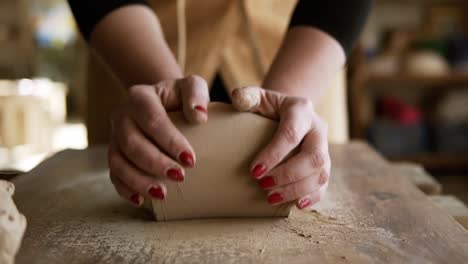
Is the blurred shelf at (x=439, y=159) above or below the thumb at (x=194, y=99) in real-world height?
below

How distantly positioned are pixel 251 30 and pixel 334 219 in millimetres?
445

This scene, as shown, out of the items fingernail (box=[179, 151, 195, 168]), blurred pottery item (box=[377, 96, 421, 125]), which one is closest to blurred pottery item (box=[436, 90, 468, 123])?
blurred pottery item (box=[377, 96, 421, 125])

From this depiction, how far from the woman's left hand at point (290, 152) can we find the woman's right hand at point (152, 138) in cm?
5

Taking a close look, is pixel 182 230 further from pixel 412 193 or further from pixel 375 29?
pixel 375 29

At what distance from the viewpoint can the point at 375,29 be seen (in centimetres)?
270

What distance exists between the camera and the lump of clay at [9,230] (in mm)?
397

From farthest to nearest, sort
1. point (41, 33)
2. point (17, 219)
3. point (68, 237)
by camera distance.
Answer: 1. point (41, 33)
2. point (68, 237)
3. point (17, 219)

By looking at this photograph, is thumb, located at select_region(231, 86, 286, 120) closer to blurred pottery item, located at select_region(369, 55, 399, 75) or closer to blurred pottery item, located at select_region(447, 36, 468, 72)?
blurred pottery item, located at select_region(369, 55, 399, 75)

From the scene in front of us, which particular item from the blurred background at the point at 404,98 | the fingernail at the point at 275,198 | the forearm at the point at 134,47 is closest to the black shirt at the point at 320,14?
the forearm at the point at 134,47

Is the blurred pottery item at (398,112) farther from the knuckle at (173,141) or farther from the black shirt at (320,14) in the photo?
the knuckle at (173,141)

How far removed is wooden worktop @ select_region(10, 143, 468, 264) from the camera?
0.47m

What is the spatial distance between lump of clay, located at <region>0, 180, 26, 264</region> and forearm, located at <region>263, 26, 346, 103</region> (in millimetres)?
365

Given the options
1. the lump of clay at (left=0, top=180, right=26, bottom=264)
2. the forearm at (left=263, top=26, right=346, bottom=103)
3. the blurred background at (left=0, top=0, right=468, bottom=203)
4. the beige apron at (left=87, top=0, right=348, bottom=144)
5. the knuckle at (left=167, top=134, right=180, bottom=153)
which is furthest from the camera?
the blurred background at (left=0, top=0, right=468, bottom=203)

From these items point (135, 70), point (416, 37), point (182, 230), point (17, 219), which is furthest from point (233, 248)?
point (416, 37)
